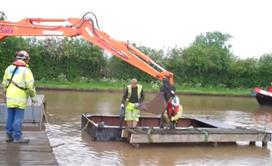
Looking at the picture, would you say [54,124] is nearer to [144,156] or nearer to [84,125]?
[84,125]

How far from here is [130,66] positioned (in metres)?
40.0

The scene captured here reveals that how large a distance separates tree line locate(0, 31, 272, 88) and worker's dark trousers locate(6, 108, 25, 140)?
2805 cm

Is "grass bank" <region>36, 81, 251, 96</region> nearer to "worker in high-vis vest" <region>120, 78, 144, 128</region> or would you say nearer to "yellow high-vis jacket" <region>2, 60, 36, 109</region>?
"worker in high-vis vest" <region>120, 78, 144, 128</region>

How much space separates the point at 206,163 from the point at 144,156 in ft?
4.45

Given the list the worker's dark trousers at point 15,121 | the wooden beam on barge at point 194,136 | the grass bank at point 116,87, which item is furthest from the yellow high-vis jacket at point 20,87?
the grass bank at point 116,87

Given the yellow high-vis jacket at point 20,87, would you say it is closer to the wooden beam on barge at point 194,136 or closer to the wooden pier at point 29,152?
the wooden pier at point 29,152

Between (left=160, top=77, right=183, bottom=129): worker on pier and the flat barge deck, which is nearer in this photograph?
the flat barge deck

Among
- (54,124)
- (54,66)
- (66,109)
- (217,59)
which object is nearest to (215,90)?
(217,59)

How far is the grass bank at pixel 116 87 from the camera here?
3509 cm

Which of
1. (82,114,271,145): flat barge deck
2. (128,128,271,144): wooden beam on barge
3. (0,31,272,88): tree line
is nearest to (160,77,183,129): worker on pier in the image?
(82,114,271,145): flat barge deck

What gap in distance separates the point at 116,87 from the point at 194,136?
24122 millimetres

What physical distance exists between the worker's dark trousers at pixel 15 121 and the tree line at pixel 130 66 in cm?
2805

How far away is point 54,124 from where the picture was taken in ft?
53.3

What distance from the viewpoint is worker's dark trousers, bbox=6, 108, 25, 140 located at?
29.3ft
